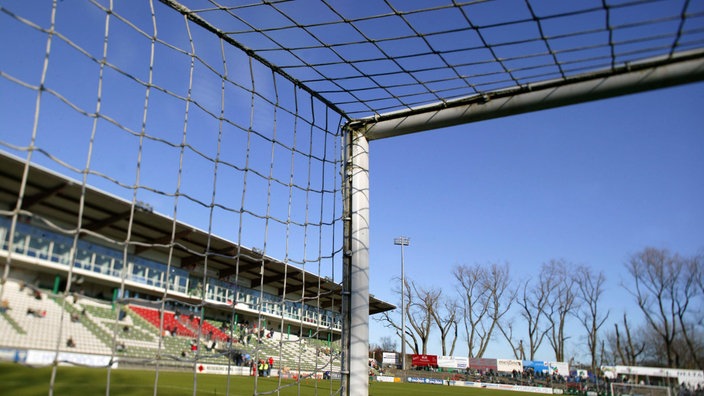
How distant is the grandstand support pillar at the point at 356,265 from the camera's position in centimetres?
404

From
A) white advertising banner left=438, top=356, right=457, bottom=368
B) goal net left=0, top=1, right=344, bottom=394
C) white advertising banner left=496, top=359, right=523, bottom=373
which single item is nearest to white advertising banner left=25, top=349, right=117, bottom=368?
goal net left=0, top=1, right=344, bottom=394

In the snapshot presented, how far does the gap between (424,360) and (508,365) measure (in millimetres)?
6760

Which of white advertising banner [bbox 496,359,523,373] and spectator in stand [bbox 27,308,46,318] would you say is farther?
white advertising banner [bbox 496,359,523,373]

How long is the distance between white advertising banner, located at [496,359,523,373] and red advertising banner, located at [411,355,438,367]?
4965 millimetres

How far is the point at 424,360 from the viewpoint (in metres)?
40.3

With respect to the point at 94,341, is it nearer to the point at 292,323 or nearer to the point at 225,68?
the point at 225,68

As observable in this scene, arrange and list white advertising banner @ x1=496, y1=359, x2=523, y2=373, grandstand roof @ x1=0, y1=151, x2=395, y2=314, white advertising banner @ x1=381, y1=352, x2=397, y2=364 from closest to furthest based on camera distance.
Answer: grandstand roof @ x1=0, y1=151, x2=395, y2=314
white advertising banner @ x1=496, y1=359, x2=523, y2=373
white advertising banner @ x1=381, y1=352, x2=397, y2=364

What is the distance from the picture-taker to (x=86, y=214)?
10.2 ft

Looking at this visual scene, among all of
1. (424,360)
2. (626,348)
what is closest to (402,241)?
(424,360)

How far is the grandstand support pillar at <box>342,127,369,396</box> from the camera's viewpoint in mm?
4035

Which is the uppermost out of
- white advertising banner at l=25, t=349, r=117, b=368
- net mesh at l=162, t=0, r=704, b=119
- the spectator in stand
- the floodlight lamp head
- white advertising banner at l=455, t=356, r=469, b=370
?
the floodlight lamp head

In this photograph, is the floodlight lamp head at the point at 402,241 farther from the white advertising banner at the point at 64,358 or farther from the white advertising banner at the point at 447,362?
the white advertising banner at the point at 64,358

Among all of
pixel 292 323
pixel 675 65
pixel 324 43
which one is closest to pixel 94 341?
pixel 324 43

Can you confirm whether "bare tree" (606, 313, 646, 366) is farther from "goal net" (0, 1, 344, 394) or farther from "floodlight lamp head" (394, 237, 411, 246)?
"floodlight lamp head" (394, 237, 411, 246)
